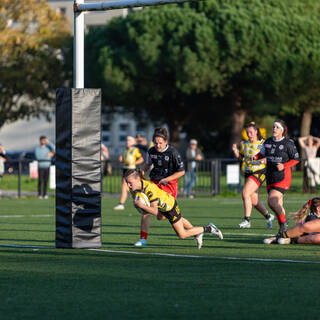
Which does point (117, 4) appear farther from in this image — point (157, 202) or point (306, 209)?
point (306, 209)

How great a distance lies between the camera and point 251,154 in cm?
1530

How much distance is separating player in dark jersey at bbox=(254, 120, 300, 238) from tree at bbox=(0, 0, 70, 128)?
3592 cm

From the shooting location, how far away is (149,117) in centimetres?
5697

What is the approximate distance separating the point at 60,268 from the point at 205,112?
46896 mm

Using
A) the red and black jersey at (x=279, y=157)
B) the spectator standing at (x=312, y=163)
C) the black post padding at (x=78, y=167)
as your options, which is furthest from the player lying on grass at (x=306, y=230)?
the spectator standing at (x=312, y=163)

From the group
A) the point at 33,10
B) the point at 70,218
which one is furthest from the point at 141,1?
the point at 33,10

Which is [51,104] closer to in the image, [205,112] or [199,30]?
[205,112]

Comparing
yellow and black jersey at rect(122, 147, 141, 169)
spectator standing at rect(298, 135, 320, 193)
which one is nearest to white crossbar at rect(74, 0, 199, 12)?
yellow and black jersey at rect(122, 147, 141, 169)

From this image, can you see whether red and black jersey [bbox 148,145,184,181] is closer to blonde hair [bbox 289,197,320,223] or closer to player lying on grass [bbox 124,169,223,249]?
player lying on grass [bbox 124,169,223,249]

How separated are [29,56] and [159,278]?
44952 mm

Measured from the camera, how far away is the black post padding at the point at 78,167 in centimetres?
1159

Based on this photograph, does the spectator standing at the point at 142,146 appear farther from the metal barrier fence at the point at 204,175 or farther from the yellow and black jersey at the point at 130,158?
the metal barrier fence at the point at 204,175

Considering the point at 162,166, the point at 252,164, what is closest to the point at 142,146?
the point at 252,164

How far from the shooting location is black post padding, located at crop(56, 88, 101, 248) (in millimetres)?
11586
